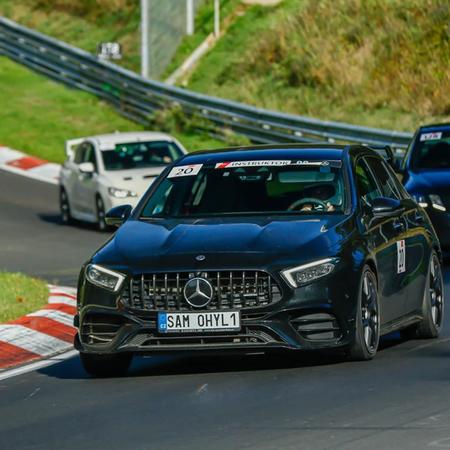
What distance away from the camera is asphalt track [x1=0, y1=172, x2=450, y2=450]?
841 centimetres

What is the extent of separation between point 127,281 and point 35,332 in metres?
3.11

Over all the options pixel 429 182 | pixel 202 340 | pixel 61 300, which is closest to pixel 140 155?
pixel 429 182

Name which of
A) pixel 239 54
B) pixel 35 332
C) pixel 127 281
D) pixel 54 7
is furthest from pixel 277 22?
pixel 127 281

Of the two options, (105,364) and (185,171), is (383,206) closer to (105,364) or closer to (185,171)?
(185,171)

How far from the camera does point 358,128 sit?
28.8 m

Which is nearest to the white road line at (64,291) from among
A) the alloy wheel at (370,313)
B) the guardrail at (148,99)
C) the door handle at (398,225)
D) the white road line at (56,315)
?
the white road line at (56,315)

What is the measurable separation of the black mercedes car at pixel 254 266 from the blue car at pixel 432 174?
663 centimetres

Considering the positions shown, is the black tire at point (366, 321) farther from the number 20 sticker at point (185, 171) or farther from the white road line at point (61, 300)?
the white road line at point (61, 300)

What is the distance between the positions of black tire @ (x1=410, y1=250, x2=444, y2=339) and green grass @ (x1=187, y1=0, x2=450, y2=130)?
1867cm

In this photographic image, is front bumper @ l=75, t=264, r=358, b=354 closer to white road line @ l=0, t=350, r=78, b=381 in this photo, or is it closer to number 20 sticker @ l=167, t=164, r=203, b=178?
white road line @ l=0, t=350, r=78, b=381

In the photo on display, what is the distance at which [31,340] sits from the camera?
13.3m

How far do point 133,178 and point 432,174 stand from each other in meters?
6.69

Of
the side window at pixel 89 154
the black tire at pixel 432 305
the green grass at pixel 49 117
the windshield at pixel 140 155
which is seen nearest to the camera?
the black tire at pixel 432 305

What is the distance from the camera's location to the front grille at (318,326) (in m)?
10.6
